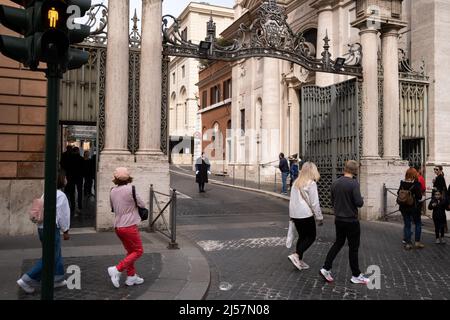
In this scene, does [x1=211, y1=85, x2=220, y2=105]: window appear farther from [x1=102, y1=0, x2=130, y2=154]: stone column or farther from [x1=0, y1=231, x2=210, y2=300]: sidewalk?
[x1=0, y1=231, x2=210, y2=300]: sidewalk

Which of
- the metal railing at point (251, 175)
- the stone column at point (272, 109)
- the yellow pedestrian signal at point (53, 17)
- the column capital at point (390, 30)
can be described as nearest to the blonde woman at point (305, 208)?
the yellow pedestrian signal at point (53, 17)

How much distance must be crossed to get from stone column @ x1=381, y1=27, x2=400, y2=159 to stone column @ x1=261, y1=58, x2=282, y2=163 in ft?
45.6

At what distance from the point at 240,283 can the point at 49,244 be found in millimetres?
3135

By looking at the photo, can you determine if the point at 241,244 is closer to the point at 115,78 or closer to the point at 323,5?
the point at 115,78

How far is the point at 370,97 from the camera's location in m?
13.8

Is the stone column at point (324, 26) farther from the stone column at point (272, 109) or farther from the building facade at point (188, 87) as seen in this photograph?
the building facade at point (188, 87)

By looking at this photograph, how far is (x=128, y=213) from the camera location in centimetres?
627

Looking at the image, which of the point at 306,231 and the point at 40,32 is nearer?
the point at 40,32

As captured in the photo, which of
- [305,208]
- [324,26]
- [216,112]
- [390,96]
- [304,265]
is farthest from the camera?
[216,112]

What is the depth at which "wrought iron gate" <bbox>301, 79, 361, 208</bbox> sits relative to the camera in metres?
Result: 14.0

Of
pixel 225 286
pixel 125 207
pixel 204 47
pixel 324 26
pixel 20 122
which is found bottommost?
pixel 225 286

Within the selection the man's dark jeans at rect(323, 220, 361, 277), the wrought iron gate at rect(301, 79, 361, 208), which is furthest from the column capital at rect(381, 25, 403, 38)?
the man's dark jeans at rect(323, 220, 361, 277)

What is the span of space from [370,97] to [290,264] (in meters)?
7.63

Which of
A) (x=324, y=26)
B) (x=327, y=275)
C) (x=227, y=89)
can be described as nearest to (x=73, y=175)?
(x=327, y=275)
